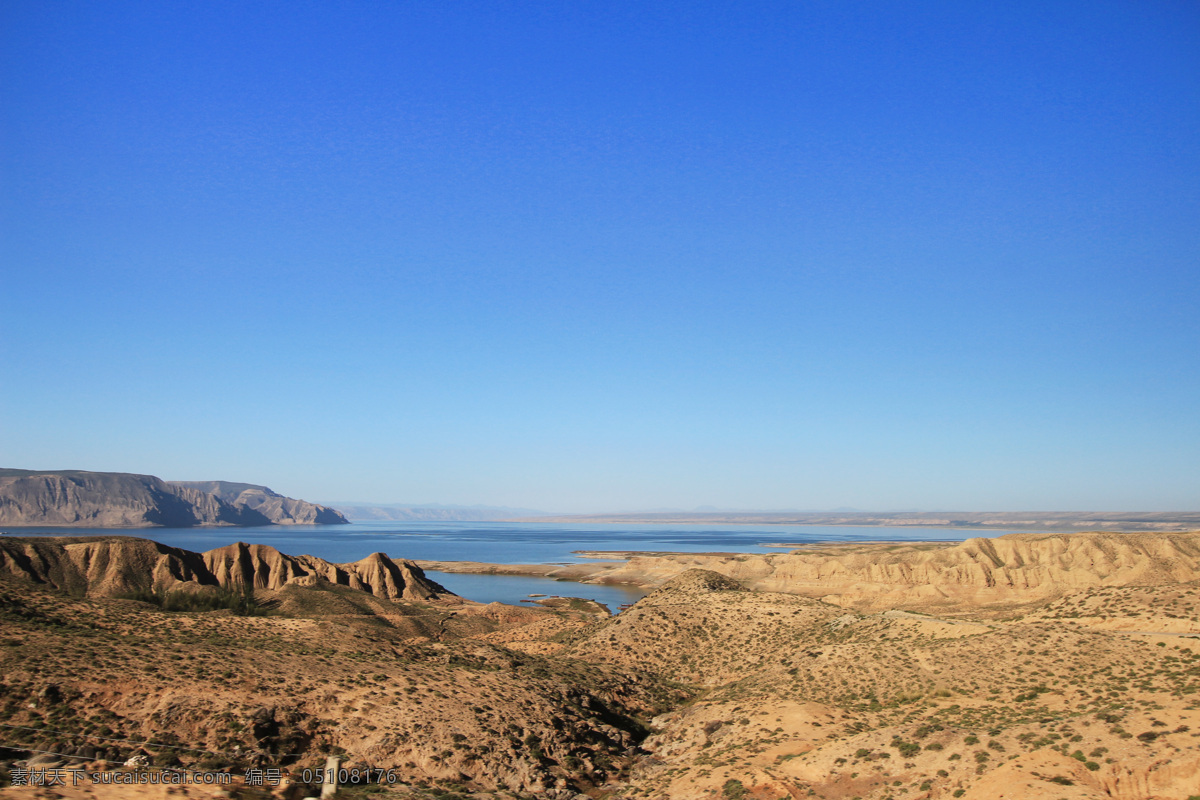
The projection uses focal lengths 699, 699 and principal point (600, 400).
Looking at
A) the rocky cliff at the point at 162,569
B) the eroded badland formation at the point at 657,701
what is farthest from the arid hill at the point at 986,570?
the rocky cliff at the point at 162,569

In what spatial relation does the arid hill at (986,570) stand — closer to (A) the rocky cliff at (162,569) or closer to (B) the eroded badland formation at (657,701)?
(B) the eroded badland formation at (657,701)

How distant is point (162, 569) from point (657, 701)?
2204 inches

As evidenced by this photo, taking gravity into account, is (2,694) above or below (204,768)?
above

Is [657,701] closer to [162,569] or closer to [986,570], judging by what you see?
[162,569]

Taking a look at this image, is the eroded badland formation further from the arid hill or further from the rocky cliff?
the arid hill

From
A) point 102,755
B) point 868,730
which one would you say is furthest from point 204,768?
point 868,730

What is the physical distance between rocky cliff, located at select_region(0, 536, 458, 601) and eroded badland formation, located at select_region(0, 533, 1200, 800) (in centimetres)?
2657

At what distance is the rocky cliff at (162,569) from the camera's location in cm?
6228

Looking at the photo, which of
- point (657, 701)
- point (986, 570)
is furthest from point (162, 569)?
point (986, 570)

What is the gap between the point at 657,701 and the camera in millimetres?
36656

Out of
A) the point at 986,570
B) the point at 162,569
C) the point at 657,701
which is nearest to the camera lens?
the point at 657,701

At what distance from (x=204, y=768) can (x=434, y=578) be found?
11248 cm

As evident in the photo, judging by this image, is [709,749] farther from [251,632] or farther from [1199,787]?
[251,632]

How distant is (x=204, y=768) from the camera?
2356cm
